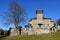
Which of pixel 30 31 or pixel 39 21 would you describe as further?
pixel 39 21

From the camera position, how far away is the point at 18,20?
6131 centimetres

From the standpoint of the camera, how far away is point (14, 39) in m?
41.3

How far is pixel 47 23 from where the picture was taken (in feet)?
302

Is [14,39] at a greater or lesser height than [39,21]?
lesser

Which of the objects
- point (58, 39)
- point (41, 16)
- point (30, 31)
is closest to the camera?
point (58, 39)

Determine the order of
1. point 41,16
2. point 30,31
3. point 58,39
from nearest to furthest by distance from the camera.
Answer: point 58,39 < point 30,31 < point 41,16

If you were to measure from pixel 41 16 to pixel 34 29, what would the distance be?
105 feet

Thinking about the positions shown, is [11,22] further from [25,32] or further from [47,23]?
[47,23]

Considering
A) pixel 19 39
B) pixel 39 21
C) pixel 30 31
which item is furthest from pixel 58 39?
pixel 39 21

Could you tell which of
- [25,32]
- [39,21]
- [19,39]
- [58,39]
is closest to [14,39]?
[19,39]

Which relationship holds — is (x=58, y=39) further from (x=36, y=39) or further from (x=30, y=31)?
(x=30, y=31)

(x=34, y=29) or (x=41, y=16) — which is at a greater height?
(x=41, y=16)

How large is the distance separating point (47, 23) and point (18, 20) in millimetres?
33420

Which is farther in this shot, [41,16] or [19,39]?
[41,16]
